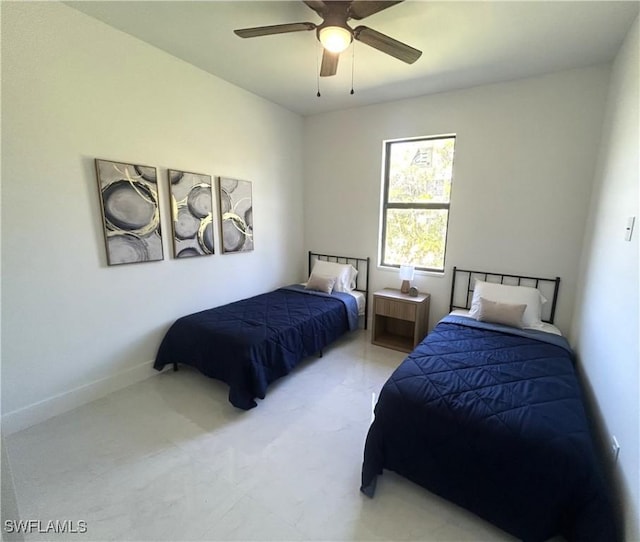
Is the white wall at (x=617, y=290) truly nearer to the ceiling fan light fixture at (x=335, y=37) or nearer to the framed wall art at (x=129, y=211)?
the ceiling fan light fixture at (x=335, y=37)

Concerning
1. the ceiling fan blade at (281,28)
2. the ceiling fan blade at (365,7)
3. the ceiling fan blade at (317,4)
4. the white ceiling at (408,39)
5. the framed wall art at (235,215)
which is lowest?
the framed wall art at (235,215)

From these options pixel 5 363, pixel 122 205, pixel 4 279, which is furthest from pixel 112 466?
pixel 122 205

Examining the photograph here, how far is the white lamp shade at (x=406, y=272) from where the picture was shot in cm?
335

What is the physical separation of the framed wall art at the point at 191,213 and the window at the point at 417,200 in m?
2.04

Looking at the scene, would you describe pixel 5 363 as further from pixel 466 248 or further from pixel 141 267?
pixel 466 248

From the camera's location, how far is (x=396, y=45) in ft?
5.94

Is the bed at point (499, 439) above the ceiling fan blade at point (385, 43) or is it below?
below

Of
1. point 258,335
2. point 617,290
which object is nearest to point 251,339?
point 258,335

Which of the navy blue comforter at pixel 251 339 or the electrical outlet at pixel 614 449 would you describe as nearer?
the electrical outlet at pixel 614 449

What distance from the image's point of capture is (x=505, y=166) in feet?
9.45

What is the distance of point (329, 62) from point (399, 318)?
2513mm

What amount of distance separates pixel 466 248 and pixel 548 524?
238 cm

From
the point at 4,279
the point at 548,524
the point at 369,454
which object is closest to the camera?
the point at 548,524

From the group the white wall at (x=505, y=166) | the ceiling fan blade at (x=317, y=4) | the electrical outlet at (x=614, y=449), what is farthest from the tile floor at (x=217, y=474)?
the ceiling fan blade at (x=317, y=4)
